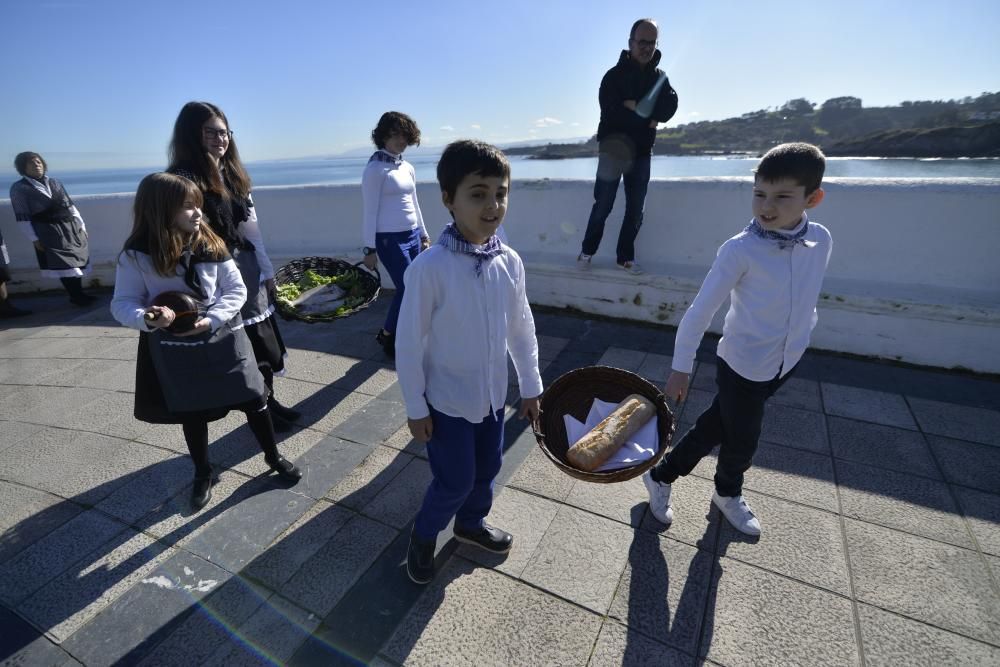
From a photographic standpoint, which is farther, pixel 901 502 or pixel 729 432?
pixel 901 502

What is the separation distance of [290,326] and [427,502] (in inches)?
160

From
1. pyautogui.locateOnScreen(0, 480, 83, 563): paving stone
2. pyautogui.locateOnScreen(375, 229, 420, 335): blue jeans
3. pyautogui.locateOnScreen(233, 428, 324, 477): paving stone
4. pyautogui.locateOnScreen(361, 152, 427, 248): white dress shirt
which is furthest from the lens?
pyautogui.locateOnScreen(375, 229, 420, 335): blue jeans

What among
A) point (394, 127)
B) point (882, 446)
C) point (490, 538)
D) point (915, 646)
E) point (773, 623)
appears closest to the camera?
point (915, 646)

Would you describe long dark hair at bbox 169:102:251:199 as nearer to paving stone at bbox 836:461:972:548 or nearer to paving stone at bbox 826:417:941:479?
paving stone at bbox 836:461:972:548

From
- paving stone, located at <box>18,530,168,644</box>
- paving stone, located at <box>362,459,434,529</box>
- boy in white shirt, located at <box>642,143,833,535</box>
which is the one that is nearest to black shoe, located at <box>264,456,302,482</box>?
paving stone, located at <box>362,459,434,529</box>

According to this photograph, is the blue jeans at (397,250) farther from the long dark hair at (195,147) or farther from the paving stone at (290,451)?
the long dark hair at (195,147)

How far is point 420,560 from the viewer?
2164 millimetres

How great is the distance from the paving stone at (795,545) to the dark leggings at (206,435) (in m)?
2.59

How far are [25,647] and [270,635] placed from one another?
1.03 m

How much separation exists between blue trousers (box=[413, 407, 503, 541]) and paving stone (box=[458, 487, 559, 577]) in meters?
0.34

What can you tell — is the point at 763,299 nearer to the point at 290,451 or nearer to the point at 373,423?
the point at 373,423

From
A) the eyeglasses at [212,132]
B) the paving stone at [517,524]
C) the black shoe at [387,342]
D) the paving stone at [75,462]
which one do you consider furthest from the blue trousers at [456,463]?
the black shoe at [387,342]

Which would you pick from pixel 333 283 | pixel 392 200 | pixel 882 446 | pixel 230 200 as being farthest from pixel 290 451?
pixel 882 446

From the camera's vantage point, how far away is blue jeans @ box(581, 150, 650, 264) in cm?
457
